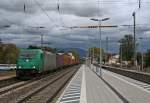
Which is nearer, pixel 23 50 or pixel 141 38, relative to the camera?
pixel 23 50

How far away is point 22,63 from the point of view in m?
39.6

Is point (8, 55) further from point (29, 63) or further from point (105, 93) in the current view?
point (105, 93)

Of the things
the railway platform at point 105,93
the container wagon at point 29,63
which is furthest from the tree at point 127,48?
the railway platform at point 105,93

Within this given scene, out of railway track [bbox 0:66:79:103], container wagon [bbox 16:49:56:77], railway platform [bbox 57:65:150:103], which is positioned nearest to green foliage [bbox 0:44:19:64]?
container wagon [bbox 16:49:56:77]

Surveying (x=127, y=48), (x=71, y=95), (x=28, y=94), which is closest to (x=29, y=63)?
(x=28, y=94)

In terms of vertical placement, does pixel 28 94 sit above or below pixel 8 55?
below

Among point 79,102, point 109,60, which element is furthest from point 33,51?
point 109,60

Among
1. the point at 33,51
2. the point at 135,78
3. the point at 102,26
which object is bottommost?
the point at 135,78

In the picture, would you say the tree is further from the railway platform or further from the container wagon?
the railway platform

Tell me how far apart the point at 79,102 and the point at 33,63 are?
22.8 meters

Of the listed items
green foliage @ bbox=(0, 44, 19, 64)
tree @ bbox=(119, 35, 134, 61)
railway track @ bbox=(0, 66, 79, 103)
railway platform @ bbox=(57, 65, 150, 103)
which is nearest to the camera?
railway platform @ bbox=(57, 65, 150, 103)

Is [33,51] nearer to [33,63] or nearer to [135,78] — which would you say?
[33,63]

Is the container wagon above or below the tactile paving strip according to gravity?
above

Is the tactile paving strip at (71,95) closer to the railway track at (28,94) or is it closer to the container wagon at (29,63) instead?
the railway track at (28,94)
